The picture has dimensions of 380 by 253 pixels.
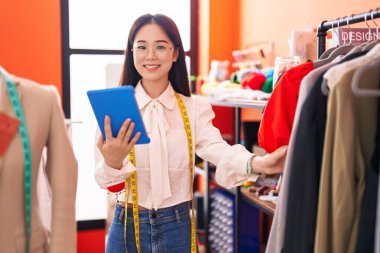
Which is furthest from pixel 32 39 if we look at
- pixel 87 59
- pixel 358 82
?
pixel 358 82

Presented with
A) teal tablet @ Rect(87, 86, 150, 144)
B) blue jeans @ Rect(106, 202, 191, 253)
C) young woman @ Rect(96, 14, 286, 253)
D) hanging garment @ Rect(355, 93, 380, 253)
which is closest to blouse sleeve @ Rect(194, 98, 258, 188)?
young woman @ Rect(96, 14, 286, 253)

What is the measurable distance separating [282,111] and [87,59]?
8.75 feet

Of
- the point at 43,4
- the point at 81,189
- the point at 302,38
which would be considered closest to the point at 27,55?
the point at 43,4

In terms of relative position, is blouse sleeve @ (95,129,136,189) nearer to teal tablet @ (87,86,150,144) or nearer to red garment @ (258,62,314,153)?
teal tablet @ (87,86,150,144)

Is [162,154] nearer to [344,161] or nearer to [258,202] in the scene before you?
[344,161]

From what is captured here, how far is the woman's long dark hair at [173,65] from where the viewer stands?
1717 millimetres

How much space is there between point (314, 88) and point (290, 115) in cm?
24

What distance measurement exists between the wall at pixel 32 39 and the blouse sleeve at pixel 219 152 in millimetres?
2006

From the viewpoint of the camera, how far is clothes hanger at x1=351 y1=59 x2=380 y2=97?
1019mm

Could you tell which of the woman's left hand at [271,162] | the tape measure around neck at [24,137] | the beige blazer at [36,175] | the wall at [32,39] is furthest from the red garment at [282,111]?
the wall at [32,39]

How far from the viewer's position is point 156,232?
5.41ft

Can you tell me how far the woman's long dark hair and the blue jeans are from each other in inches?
20.2

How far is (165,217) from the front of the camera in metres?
1.66

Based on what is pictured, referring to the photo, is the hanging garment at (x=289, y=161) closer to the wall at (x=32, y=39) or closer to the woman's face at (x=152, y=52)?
the woman's face at (x=152, y=52)
